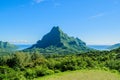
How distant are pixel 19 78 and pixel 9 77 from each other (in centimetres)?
192

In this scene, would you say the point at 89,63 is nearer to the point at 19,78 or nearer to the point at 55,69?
the point at 55,69

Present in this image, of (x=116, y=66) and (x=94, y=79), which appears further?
(x=116, y=66)

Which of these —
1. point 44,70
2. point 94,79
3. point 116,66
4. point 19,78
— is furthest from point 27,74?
point 116,66

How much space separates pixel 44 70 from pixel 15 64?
31887 mm

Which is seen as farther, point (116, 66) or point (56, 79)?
point (116, 66)

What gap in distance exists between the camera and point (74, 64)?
130ft

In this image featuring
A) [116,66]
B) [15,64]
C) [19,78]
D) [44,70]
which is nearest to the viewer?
[19,78]

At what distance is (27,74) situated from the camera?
32094 mm

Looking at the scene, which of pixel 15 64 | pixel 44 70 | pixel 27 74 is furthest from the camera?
pixel 15 64

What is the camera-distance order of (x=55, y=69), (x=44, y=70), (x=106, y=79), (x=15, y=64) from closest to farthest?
(x=106, y=79), (x=44, y=70), (x=55, y=69), (x=15, y=64)

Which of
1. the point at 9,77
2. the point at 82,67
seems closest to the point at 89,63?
the point at 82,67

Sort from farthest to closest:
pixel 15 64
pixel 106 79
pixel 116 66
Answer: pixel 15 64 → pixel 116 66 → pixel 106 79

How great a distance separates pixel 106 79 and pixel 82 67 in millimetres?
12537

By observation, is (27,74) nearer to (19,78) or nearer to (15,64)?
(19,78)
